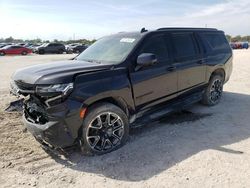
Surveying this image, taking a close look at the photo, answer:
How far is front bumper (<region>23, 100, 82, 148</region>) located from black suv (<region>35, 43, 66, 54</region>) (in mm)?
37817

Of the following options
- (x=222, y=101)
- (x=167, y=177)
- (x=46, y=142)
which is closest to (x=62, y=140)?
(x=46, y=142)

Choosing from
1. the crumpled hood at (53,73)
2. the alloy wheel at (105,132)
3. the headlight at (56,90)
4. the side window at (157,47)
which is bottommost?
the alloy wheel at (105,132)

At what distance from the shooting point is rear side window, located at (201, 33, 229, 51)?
658cm

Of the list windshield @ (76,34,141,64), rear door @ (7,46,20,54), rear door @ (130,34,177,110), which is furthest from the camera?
rear door @ (7,46,20,54)

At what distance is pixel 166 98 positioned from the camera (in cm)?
523

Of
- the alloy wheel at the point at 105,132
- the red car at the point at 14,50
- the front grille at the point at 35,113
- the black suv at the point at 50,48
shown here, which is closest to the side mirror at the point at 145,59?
the alloy wheel at the point at 105,132

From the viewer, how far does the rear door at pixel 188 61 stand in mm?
5486

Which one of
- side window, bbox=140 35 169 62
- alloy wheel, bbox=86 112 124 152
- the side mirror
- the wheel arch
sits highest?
side window, bbox=140 35 169 62

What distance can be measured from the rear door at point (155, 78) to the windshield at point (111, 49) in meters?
0.24

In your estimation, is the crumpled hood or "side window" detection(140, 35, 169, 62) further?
"side window" detection(140, 35, 169, 62)

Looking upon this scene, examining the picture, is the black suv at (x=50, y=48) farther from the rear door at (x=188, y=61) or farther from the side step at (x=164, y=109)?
the side step at (x=164, y=109)

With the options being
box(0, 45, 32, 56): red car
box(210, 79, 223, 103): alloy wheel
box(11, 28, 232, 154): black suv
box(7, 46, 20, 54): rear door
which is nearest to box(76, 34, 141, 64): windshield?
box(11, 28, 232, 154): black suv

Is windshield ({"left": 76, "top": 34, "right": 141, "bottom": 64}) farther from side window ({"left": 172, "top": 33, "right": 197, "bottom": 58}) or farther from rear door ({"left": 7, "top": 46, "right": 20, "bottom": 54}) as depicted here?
rear door ({"left": 7, "top": 46, "right": 20, "bottom": 54})

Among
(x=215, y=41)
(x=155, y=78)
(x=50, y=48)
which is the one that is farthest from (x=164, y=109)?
Answer: (x=50, y=48)
